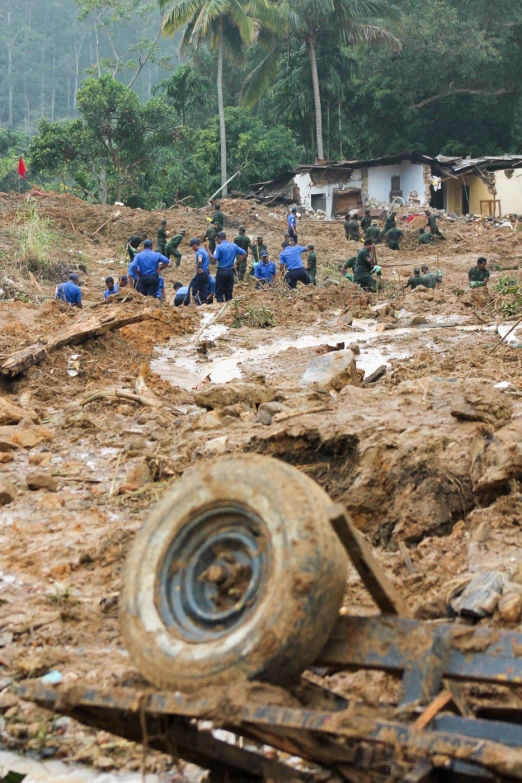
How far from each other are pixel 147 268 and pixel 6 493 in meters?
9.33

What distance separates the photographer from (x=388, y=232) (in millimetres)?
25547

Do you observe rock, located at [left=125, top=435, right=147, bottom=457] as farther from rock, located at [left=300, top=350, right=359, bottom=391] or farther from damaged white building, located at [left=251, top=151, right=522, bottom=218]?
damaged white building, located at [left=251, top=151, right=522, bottom=218]

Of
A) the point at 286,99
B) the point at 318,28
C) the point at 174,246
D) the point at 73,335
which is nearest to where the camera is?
the point at 73,335

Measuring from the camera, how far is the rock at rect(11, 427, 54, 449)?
7473 millimetres

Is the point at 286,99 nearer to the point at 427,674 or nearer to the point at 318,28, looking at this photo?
the point at 318,28

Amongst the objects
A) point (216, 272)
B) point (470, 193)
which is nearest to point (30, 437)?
point (216, 272)

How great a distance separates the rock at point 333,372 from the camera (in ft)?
28.0

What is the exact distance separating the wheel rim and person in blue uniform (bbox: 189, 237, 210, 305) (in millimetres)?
12793

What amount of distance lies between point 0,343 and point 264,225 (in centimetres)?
1943

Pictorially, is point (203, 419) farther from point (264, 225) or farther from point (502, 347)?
point (264, 225)

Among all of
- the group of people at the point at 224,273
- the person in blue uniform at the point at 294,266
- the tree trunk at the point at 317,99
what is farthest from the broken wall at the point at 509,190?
the person in blue uniform at the point at 294,266

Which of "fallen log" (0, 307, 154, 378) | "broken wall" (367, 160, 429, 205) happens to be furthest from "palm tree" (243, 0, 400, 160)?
"fallen log" (0, 307, 154, 378)

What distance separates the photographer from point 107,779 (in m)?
3.35

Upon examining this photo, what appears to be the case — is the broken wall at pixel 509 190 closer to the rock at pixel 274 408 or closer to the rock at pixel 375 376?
the rock at pixel 375 376
